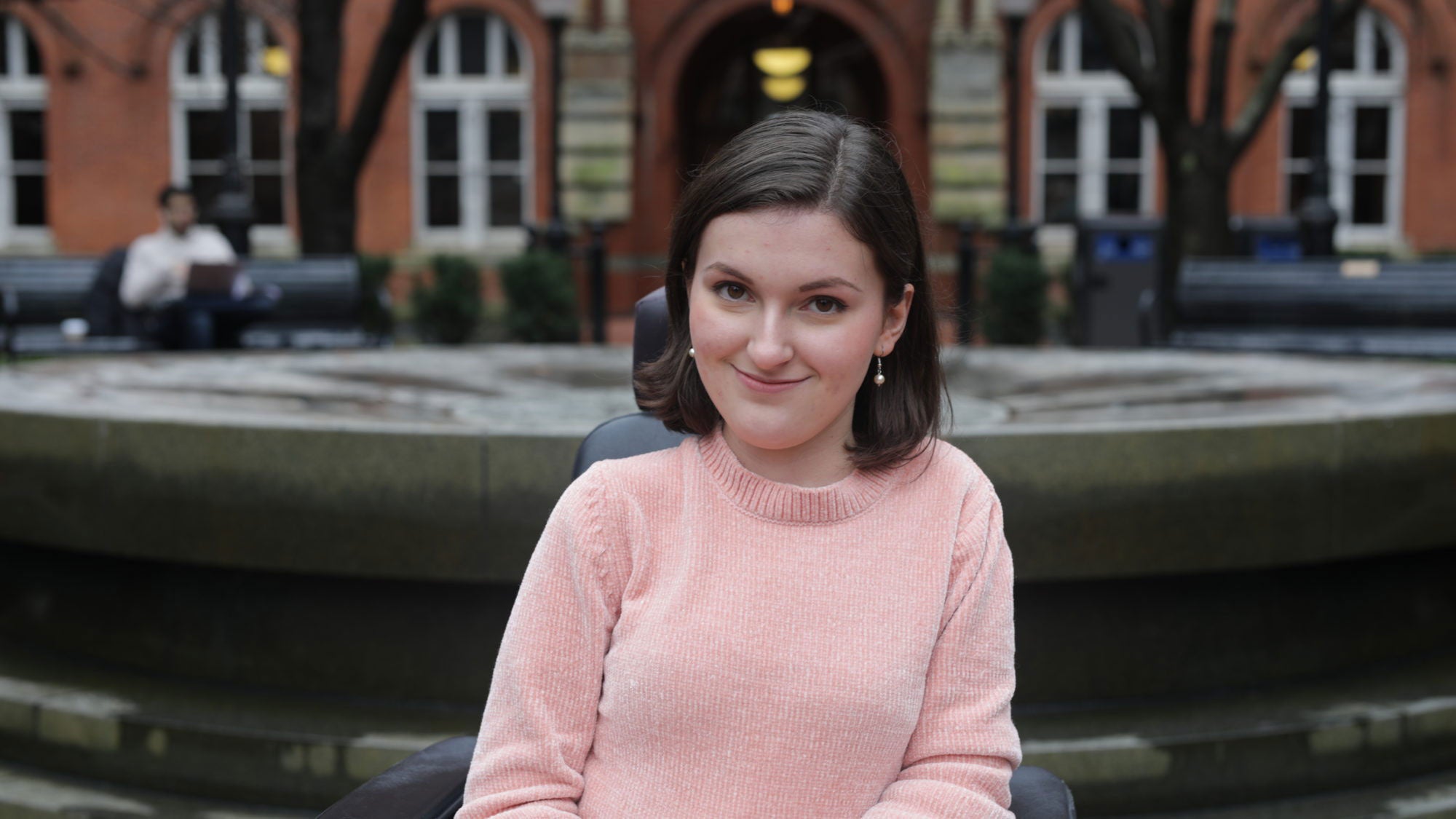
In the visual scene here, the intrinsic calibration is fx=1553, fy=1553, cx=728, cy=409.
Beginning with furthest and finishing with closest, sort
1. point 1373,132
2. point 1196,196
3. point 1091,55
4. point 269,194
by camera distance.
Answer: point 269,194 → point 1373,132 → point 1091,55 → point 1196,196

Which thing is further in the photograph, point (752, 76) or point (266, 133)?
point (752, 76)

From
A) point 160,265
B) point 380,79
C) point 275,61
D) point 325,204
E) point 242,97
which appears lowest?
point 160,265

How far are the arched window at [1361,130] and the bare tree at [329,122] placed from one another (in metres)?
13.2

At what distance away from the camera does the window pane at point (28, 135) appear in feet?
70.4

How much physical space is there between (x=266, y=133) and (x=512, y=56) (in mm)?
3659

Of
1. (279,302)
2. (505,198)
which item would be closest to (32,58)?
(505,198)

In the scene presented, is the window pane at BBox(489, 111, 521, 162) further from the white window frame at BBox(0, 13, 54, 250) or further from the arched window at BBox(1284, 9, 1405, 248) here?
the arched window at BBox(1284, 9, 1405, 248)

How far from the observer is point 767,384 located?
1.90 m

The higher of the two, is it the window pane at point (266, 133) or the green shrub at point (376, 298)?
the window pane at point (266, 133)

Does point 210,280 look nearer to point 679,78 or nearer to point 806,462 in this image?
point 806,462

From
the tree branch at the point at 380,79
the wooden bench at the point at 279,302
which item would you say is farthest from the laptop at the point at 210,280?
the tree branch at the point at 380,79

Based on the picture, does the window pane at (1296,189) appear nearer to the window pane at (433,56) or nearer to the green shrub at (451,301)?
the window pane at (433,56)

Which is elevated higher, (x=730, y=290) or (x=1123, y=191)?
(x=1123, y=191)

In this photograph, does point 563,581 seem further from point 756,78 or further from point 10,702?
point 756,78
